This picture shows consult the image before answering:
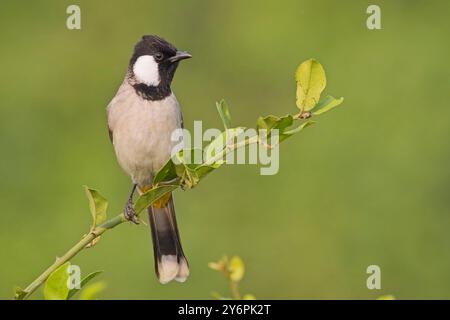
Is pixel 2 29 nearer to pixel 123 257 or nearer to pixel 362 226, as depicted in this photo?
pixel 123 257

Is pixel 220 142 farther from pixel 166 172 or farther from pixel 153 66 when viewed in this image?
pixel 153 66

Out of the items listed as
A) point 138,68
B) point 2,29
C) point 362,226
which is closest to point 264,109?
point 362,226

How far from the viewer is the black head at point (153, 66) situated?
3627 millimetres

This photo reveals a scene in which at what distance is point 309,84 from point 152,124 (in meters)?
1.51

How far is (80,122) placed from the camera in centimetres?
671

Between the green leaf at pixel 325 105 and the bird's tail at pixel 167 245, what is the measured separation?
1.46 m

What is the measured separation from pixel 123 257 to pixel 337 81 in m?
1.94

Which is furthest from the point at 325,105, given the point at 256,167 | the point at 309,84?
the point at 256,167

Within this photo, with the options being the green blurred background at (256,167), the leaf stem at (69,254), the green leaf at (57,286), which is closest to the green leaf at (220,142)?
the leaf stem at (69,254)

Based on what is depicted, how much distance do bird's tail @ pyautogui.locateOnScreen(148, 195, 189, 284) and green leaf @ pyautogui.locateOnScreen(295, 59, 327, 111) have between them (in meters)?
1.46

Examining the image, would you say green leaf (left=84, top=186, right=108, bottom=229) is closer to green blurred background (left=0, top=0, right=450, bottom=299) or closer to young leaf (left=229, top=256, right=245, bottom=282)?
young leaf (left=229, top=256, right=245, bottom=282)

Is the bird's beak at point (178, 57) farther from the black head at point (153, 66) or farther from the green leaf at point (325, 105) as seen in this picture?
the green leaf at point (325, 105)

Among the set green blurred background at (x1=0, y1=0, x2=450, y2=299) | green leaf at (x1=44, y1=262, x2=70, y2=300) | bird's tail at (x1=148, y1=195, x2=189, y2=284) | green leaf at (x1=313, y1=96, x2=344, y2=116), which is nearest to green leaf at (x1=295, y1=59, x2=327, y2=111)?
green leaf at (x1=313, y1=96, x2=344, y2=116)

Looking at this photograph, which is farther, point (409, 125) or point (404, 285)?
point (409, 125)
